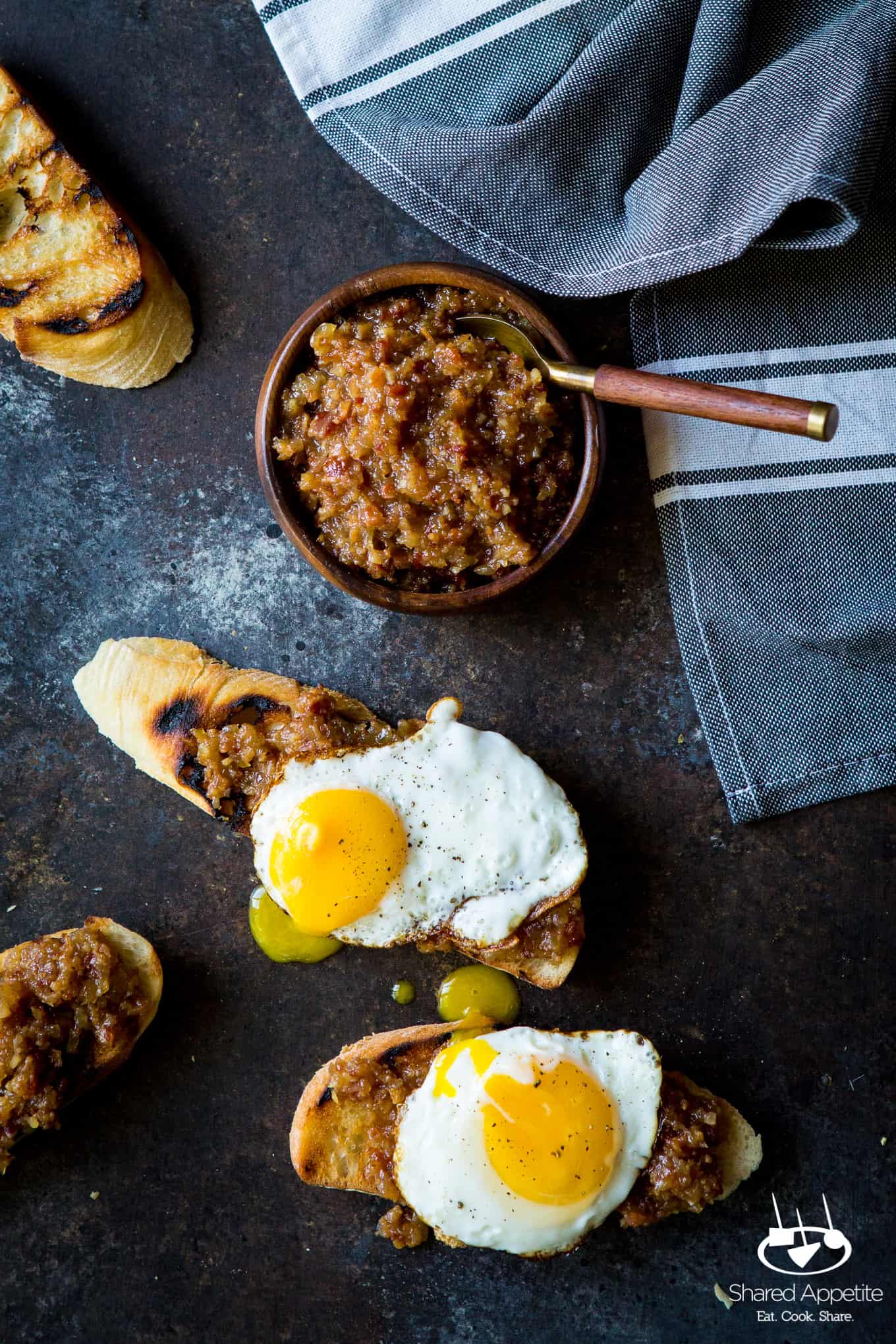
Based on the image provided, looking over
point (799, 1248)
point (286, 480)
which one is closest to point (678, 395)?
point (286, 480)

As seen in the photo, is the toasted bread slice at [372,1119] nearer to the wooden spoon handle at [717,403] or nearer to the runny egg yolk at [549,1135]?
the runny egg yolk at [549,1135]

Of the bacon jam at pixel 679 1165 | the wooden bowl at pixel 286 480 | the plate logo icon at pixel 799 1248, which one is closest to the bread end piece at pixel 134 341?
the wooden bowl at pixel 286 480

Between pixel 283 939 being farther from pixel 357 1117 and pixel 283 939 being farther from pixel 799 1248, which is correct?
pixel 799 1248

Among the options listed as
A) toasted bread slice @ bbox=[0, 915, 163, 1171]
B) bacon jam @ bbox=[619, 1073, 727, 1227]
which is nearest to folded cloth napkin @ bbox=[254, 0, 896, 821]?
bacon jam @ bbox=[619, 1073, 727, 1227]

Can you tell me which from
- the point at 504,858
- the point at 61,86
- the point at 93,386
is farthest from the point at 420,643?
the point at 61,86

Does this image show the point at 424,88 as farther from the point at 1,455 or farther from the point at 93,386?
the point at 1,455
